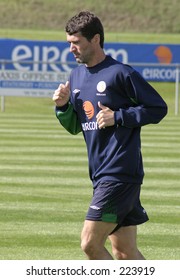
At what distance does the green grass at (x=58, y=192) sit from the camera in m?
12.0

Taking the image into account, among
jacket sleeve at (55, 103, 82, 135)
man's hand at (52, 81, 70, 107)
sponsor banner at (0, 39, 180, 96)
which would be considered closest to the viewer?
man's hand at (52, 81, 70, 107)

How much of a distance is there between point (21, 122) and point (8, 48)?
471 inches

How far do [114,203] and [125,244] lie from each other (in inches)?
13.5

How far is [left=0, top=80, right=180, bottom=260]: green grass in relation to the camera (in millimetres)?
11977

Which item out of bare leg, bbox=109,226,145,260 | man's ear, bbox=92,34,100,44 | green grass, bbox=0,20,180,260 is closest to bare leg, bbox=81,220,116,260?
bare leg, bbox=109,226,145,260

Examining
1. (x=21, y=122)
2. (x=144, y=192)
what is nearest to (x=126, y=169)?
(x=144, y=192)

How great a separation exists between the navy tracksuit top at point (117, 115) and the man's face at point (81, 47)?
125mm

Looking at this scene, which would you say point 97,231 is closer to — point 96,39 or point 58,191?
point 96,39

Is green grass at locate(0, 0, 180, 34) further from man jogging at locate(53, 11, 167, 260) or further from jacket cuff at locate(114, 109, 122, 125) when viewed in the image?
jacket cuff at locate(114, 109, 122, 125)

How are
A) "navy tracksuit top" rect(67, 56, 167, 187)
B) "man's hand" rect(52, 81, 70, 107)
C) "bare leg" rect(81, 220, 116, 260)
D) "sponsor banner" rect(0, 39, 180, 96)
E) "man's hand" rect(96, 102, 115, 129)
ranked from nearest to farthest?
"bare leg" rect(81, 220, 116, 260), "man's hand" rect(96, 102, 115, 129), "navy tracksuit top" rect(67, 56, 167, 187), "man's hand" rect(52, 81, 70, 107), "sponsor banner" rect(0, 39, 180, 96)

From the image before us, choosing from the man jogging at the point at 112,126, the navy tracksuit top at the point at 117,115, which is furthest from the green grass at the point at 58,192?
the navy tracksuit top at the point at 117,115

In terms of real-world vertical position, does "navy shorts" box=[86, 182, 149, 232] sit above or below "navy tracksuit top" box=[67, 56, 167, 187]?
below

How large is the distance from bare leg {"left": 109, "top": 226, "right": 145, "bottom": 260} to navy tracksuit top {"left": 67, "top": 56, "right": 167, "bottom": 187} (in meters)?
0.41
